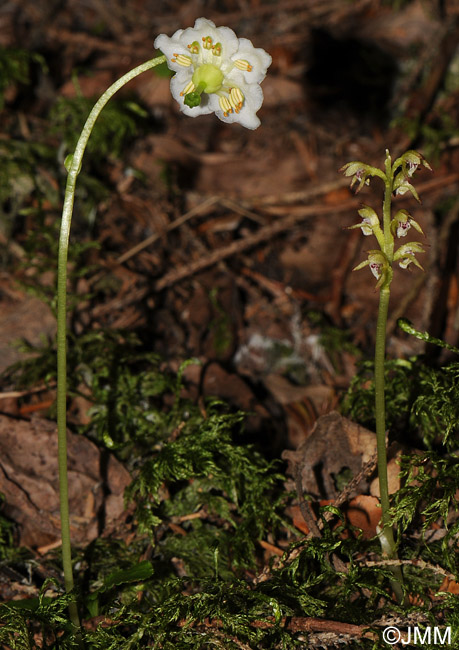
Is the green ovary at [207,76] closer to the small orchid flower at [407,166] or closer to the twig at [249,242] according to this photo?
the small orchid flower at [407,166]

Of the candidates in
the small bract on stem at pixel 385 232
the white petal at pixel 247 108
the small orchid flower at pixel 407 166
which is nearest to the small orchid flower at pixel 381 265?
the small bract on stem at pixel 385 232

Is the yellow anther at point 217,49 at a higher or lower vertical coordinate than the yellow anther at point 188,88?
higher

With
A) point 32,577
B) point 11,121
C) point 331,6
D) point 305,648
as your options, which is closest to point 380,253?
point 305,648

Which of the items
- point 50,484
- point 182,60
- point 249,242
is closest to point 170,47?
point 182,60

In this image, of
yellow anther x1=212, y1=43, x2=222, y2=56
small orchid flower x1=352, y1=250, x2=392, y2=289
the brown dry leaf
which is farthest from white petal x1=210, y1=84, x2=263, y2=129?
the brown dry leaf

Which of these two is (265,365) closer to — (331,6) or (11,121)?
(11,121)

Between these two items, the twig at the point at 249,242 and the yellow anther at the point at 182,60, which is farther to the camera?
the twig at the point at 249,242
